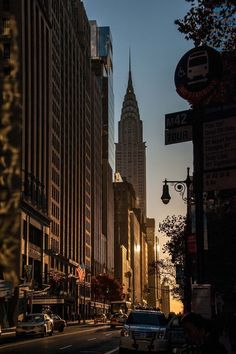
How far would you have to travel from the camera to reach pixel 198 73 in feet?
29.1

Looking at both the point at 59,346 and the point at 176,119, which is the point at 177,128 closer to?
the point at 176,119

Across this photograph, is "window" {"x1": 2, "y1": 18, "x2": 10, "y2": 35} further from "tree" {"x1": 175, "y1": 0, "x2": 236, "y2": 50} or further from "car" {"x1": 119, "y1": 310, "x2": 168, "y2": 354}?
"car" {"x1": 119, "y1": 310, "x2": 168, "y2": 354}

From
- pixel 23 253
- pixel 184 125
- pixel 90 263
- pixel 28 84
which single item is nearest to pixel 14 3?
pixel 28 84

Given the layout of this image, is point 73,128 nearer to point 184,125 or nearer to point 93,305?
point 93,305

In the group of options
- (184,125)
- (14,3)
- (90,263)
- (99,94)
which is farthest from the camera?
(99,94)

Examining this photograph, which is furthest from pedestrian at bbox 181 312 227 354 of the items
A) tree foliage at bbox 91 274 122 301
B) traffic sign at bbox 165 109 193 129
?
tree foliage at bbox 91 274 122 301

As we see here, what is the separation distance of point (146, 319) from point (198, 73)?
680 inches

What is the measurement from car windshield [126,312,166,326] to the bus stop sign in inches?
662

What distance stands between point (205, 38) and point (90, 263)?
468 feet

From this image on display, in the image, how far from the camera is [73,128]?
5413 inches

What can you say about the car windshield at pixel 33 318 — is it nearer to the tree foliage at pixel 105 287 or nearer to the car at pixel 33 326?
the car at pixel 33 326

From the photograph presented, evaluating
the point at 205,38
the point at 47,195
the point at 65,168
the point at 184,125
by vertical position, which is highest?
the point at 65,168

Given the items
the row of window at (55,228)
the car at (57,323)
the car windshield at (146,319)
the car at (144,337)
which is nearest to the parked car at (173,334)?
the car at (144,337)

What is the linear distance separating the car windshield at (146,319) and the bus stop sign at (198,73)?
55.2 ft
